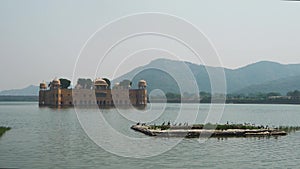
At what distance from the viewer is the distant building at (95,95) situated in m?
89.3

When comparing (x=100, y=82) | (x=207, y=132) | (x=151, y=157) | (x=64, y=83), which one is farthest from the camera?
(x=64, y=83)

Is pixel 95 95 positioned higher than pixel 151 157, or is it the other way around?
pixel 95 95

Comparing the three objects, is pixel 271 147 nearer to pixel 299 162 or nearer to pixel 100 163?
pixel 299 162

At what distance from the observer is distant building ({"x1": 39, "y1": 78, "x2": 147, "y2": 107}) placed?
293ft

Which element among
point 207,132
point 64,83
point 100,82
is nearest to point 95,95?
point 100,82

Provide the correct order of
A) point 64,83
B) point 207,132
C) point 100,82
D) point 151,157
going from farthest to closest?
point 64,83, point 100,82, point 207,132, point 151,157

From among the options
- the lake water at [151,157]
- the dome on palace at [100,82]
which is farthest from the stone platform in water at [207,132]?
the dome on palace at [100,82]

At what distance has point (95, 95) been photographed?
94000mm

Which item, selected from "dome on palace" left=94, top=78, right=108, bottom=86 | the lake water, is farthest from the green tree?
the lake water

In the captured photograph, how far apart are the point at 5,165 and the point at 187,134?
14.0 m

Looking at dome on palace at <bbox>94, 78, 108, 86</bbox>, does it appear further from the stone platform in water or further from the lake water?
the lake water

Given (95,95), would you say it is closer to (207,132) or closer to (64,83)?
(64,83)

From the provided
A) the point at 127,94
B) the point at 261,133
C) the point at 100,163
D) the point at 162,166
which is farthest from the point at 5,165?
the point at 127,94

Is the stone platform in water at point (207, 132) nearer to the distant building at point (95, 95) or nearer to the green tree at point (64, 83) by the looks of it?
the distant building at point (95, 95)
